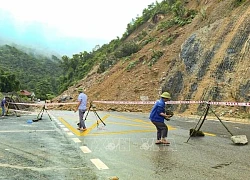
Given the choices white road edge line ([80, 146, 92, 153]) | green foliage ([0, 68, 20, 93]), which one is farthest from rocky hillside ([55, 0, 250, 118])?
green foliage ([0, 68, 20, 93])

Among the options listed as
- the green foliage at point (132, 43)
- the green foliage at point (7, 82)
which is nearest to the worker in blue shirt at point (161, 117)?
the green foliage at point (132, 43)

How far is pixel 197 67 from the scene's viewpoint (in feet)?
82.0

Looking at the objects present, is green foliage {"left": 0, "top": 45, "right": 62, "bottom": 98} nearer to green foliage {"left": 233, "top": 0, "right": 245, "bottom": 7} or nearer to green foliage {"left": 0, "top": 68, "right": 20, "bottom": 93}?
green foliage {"left": 0, "top": 68, "right": 20, "bottom": 93}

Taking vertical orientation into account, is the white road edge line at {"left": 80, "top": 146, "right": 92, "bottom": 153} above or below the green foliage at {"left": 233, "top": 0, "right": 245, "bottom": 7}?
below

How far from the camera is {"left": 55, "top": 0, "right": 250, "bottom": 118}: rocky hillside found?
833 inches

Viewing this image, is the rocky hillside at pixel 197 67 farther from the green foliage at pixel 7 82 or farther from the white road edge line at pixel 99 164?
the green foliage at pixel 7 82

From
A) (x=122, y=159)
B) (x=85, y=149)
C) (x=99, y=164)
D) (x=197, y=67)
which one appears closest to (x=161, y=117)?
(x=85, y=149)

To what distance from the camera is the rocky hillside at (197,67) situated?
69.4 feet

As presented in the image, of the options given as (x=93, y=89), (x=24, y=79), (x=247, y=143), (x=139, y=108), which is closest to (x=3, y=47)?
(x=24, y=79)

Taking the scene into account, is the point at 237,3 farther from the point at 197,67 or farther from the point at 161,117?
the point at 161,117

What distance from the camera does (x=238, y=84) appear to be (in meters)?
20.0

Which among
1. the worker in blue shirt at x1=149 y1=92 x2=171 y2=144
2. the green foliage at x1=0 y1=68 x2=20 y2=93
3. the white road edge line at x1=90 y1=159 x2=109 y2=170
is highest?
the green foliage at x1=0 y1=68 x2=20 y2=93

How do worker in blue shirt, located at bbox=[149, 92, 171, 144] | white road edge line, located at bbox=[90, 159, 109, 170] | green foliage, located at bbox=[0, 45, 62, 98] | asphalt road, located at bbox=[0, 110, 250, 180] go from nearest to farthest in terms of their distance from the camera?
asphalt road, located at bbox=[0, 110, 250, 180] → white road edge line, located at bbox=[90, 159, 109, 170] → worker in blue shirt, located at bbox=[149, 92, 171, 144] → green foliage, located at bbox=[0, 45, 62, 98]

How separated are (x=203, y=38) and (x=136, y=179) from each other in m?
22.8
